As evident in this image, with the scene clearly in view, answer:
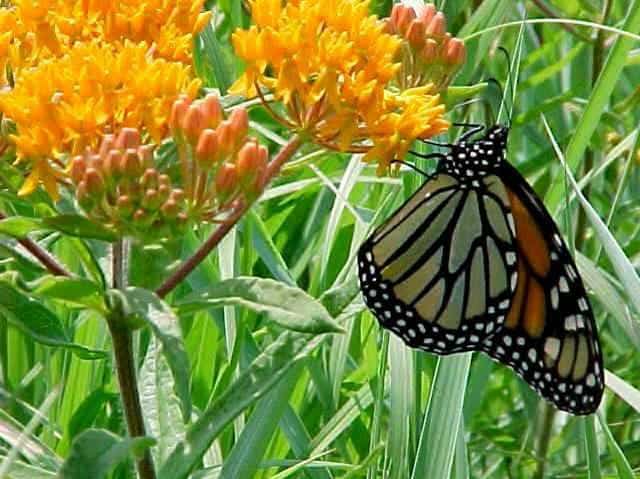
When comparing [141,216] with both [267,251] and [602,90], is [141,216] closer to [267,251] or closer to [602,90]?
[267,251]

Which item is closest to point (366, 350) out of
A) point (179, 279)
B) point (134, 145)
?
point (179, 279)

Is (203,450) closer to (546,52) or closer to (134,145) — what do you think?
(134,145)

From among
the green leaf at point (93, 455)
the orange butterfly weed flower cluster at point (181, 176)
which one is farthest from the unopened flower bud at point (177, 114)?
the green leaf at point (93, 455)

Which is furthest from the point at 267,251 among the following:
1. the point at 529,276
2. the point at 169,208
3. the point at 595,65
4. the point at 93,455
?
the point at 595,65

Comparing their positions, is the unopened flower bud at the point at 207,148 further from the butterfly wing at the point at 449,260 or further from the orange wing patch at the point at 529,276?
the orange wing patch at the point at 529,276

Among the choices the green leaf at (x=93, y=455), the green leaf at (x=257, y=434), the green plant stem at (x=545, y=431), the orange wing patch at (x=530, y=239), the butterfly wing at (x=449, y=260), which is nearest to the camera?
the green leaf at (x=93, y=455)
